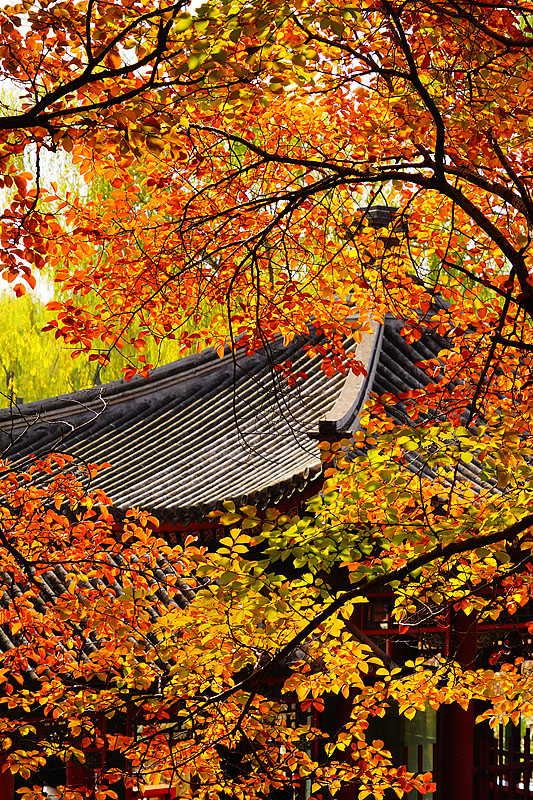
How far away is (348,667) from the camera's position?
5.47m

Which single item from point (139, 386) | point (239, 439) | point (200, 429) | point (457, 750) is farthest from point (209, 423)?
point (457, 750)

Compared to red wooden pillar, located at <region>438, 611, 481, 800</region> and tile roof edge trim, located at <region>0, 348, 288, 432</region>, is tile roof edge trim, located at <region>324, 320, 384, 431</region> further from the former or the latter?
red wooden pillar, located at <region>438, 611, 481, 800</region>

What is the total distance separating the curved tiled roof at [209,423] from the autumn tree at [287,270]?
209 cm

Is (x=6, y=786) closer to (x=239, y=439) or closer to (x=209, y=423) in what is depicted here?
(x=239, y=439)

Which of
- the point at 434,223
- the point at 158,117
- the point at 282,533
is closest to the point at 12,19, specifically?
the point at 158,117

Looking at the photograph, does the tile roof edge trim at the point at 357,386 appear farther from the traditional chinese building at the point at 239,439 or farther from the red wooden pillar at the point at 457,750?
the red wooden pillar at the point at 457,750

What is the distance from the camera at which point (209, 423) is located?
1066cm

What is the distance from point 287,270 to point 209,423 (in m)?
5.39

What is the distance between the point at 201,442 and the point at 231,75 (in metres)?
7.18

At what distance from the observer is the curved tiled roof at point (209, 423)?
348 inches

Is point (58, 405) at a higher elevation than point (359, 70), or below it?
below

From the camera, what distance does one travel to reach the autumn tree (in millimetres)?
3932

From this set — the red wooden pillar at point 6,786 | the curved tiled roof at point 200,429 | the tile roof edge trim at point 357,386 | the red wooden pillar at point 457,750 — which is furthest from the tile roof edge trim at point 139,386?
the red wooden pillar at point 6,786

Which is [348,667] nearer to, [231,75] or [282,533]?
[282,533]
